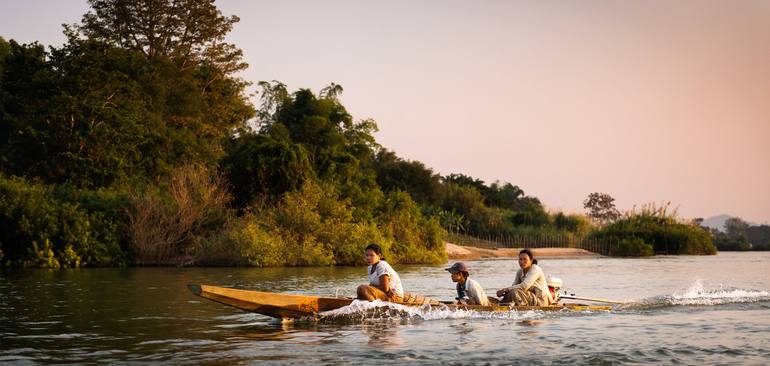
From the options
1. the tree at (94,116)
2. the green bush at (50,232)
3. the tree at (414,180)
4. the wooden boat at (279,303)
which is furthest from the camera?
the tree at (414,180)

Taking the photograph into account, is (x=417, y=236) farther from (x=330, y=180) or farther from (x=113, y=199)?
(x=113, y=199)

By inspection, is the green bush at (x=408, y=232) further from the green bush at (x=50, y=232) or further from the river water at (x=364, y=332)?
the river water at (x=364, y=332)

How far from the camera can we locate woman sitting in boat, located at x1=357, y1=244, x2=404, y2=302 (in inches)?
587

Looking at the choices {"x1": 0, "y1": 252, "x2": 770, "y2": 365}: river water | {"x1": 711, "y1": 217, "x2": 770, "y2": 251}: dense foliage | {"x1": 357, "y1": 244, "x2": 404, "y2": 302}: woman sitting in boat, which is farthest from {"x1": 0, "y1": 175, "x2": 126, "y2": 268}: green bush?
{"x1": 711, "y1": 217, "x2": 770, "y2": 251}: dense foliage

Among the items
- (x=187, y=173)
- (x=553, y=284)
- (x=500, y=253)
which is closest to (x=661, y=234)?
(x=500, y=253)

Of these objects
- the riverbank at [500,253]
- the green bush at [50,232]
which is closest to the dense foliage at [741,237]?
the riverbank at [500,253]

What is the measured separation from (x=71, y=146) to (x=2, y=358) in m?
33.0

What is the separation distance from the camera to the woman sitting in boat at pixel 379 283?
48.9 feet

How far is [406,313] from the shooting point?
50.9 feet

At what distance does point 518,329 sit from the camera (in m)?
14.4

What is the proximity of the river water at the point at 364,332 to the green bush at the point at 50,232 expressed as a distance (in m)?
11.3

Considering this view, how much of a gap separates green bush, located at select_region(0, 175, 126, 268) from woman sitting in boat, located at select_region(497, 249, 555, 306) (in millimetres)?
23949

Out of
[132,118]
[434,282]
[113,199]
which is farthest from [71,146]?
[434,282]

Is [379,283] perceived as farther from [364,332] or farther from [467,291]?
[467,291]
